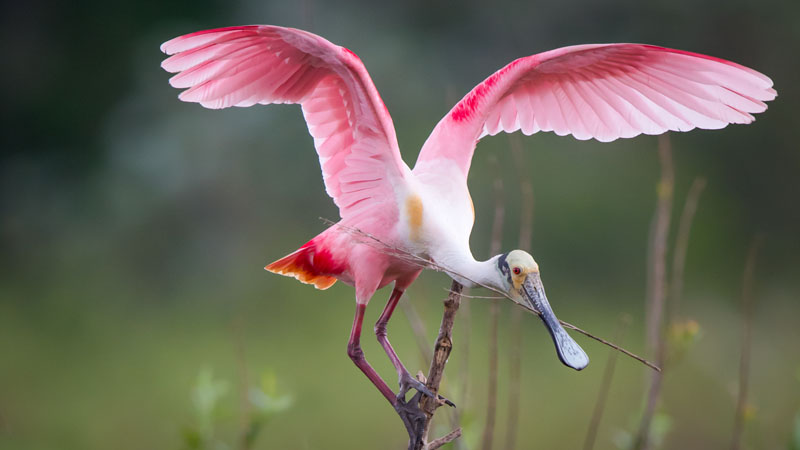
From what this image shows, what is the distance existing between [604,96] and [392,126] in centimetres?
52

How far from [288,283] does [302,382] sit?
4.06 ft

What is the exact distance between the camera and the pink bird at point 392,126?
1.71 m

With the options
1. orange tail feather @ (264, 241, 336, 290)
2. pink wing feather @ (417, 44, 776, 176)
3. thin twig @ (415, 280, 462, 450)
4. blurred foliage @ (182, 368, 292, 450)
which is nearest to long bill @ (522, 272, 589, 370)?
thin twig @ (415, 280, 462, 450)

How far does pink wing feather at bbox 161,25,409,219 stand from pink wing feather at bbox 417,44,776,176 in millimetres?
204

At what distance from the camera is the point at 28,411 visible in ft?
15.9

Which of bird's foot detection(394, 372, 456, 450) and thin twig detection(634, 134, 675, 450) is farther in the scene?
thin twig detection(634, 134, 675, 450)

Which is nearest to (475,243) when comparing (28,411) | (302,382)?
(302,382)

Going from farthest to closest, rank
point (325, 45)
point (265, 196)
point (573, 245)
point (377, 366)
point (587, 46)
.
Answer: point (265, 196), point (573, 245), point (377, 366), point (587, 46), point (325, 45)

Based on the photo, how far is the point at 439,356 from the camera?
5.77 ft

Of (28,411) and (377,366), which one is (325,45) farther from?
(28,411)

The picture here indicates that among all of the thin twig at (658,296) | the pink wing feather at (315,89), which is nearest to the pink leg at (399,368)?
the pink wing feather at (315,89)

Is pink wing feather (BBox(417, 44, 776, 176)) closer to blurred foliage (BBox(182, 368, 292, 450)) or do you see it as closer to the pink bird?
the pink bird

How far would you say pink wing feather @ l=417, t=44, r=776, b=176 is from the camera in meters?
1.81

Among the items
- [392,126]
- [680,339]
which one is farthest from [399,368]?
[680,339]
